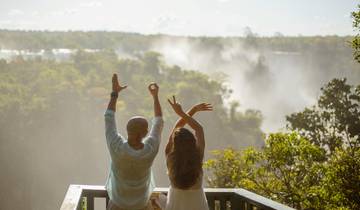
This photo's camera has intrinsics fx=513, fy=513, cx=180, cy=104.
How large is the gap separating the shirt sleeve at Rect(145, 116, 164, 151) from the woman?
0.30 ft

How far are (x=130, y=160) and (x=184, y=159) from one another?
1.09 feet

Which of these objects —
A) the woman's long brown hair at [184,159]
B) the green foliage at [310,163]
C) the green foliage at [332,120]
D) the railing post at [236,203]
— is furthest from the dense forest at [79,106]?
the woman's long brown hair at [184,159]

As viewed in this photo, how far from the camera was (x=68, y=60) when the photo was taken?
2815 inches

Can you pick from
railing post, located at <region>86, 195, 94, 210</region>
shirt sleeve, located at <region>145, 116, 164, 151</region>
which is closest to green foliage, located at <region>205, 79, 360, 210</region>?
railing post, located at <region>86, 195, 94, 210</region>

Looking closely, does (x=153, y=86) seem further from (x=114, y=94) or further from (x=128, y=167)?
(x=128, y=167)

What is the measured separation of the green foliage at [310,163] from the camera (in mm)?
9938

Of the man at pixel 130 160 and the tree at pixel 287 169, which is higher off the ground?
the man at pixel 130 160

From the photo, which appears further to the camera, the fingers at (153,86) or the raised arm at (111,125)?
the fingers at (153,86)

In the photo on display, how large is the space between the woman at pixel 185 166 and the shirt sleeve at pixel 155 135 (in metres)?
0.09

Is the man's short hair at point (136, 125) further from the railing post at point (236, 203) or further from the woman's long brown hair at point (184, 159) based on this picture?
the railing post at point (236, 203)

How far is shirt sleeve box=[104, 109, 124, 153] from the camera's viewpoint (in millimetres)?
2996

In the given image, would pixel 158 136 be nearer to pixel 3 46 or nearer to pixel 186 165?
pixel 186 165

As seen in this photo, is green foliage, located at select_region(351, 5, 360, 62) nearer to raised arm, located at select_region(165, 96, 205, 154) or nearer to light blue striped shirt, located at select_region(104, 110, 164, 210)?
raised arm, located at select_region(165, 96, 205, 154)

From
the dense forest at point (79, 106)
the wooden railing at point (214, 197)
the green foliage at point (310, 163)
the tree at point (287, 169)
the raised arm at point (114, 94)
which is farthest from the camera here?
the dense forest at point (79, 106)
